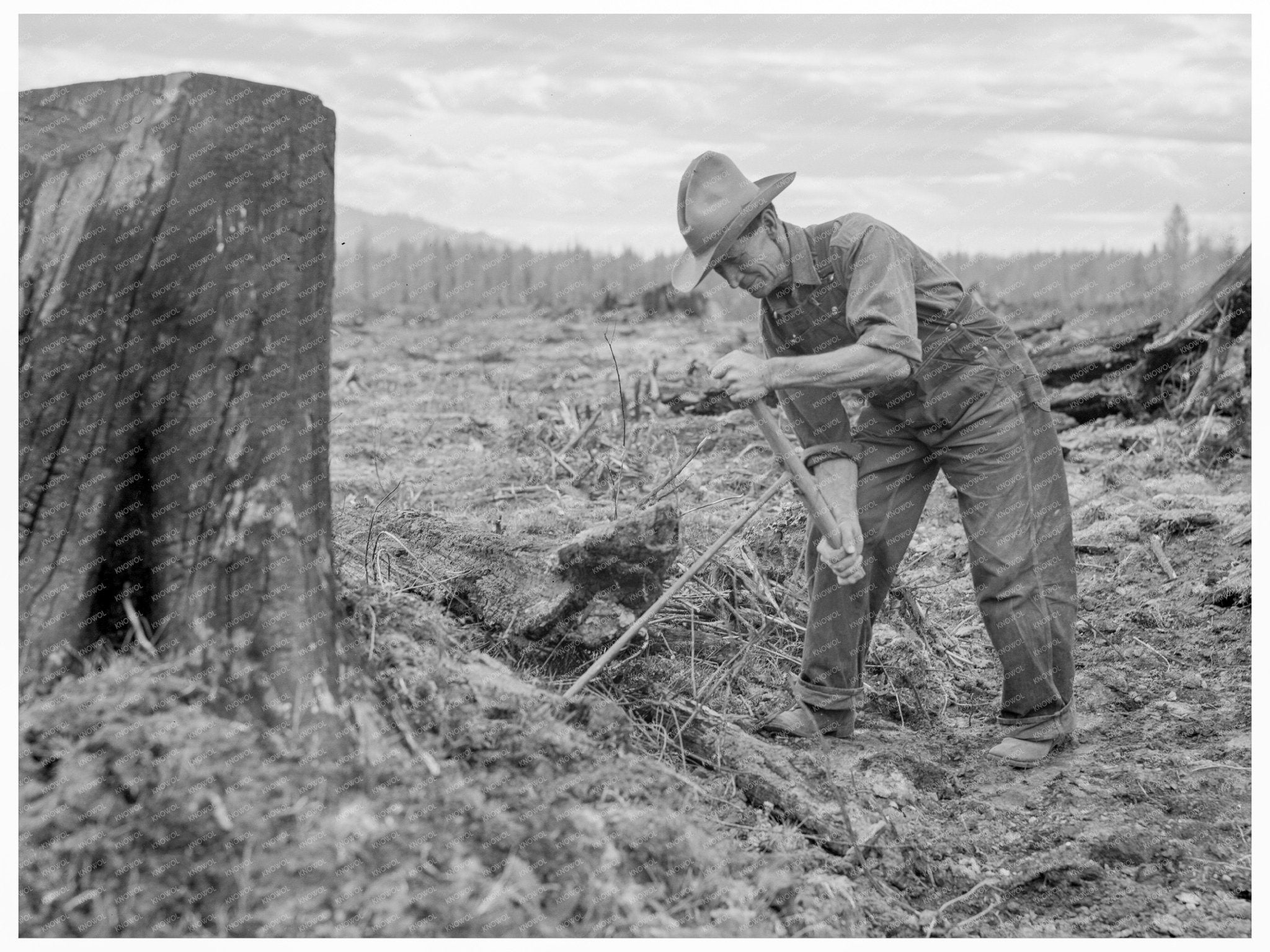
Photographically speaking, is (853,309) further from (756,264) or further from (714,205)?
(714,205)

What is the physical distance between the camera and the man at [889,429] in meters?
3.42

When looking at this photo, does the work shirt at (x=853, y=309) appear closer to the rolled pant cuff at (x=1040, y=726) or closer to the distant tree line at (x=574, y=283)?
the rolled pant cuff at (x=1040, y=726)

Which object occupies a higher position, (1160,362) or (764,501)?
(1160,362)

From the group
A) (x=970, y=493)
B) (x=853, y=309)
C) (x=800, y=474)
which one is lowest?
(x=970, y=493)

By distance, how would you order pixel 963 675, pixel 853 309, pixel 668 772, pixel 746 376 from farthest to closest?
pixel 963 675
pixel 853 309
pixel 746 376
pixel 668 772

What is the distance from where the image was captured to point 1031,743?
389 cm

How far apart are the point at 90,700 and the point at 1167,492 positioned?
6317mm

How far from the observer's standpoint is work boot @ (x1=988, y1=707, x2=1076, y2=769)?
3.87 metres

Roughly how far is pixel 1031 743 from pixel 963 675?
2.58 ft

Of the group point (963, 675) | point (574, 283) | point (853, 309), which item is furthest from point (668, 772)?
point (574, 283)

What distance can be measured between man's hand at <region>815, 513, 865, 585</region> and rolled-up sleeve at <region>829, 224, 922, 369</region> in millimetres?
542

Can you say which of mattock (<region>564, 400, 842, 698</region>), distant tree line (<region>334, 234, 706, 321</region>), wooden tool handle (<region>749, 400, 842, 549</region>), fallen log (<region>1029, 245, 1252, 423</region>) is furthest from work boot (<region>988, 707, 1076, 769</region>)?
distant tree line (<region>334, 234, 706, 321</region>)

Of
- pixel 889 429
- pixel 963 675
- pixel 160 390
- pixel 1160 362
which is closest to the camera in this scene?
pixel 160 390

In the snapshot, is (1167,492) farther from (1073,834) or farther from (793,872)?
(793,872)
